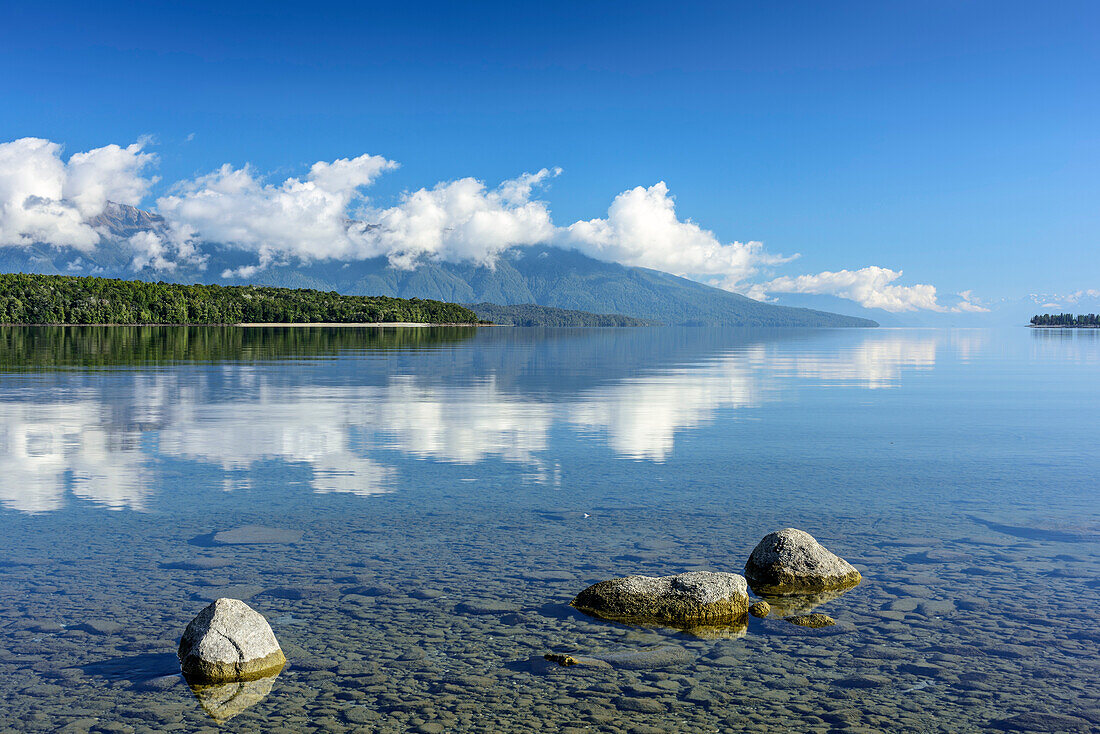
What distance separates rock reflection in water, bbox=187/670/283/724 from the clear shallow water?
12 cm

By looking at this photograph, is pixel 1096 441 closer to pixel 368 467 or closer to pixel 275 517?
pixel 368 467

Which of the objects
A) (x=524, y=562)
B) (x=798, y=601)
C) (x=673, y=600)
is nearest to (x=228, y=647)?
(x=524, y=562)

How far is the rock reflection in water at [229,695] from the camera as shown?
466 inches

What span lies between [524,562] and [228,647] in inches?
267

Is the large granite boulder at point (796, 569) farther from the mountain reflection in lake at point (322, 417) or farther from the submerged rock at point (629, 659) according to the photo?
the mountain reflection in lake at point (322, 417)

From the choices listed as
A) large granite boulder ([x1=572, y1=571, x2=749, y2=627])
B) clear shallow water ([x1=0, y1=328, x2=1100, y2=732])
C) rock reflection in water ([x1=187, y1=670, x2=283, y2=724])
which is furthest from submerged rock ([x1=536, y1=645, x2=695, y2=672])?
rock reflection in water ([x1=187, y1=670, x2=283, y2=724])

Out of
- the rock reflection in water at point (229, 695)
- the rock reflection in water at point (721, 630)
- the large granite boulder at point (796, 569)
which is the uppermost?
the large granite boulder at point (796, 569)

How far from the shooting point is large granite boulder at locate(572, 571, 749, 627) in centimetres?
1499

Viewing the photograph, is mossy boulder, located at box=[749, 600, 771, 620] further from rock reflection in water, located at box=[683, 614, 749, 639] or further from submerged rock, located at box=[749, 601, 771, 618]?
rock reflection in water, located at box=[683, 614, 749, 639]

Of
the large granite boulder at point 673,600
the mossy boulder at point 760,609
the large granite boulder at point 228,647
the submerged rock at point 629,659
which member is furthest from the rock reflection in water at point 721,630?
the large granite boulder at point 228,647

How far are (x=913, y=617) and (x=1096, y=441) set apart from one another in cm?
2711

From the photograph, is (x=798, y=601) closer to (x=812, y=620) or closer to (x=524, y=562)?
(x=812, y=620)

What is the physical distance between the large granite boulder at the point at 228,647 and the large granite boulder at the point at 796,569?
893 cm

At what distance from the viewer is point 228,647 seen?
41.8ft
